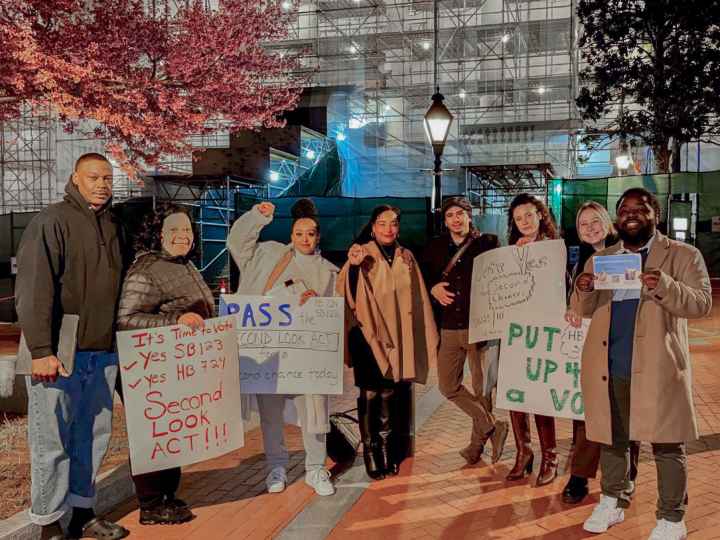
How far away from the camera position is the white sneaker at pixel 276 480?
527 cm

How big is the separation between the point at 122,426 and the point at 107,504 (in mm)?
1710

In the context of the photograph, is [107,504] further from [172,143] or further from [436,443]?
[172,143]

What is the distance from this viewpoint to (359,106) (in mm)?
25688

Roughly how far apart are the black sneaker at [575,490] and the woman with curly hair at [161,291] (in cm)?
248

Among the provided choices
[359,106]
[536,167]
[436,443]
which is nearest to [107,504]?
[436,443]

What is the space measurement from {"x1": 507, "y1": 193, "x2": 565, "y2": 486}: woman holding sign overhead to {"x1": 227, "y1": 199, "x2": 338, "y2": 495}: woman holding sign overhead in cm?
133

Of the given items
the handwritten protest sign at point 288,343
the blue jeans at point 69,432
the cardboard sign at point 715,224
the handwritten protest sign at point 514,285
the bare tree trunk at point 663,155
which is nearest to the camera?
the blue jeans at point 69,432

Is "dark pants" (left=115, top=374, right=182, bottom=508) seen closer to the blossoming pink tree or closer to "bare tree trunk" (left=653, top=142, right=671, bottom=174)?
the blossoming pink tree

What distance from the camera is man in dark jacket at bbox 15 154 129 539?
3.99 meters


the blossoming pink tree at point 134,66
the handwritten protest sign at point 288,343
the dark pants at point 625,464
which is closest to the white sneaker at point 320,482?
the handwritten protest sign at point 288,343

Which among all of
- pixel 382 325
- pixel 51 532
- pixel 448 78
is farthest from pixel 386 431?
pixel 448 78

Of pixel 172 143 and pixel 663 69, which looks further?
pixel 663 69

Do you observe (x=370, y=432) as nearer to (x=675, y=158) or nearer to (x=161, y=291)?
(x=161, y=291)

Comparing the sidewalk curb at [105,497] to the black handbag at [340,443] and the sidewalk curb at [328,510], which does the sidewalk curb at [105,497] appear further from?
the black handbag at [340,443]
